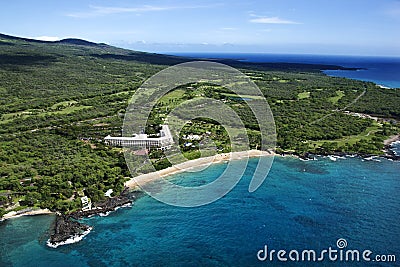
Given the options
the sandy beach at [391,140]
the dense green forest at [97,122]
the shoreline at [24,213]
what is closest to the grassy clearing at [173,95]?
the dense green forest at [97,122]

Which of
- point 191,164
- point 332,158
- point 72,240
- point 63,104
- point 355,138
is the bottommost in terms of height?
point 72,240

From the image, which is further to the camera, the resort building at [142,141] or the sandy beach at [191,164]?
the resort building at [142,141]

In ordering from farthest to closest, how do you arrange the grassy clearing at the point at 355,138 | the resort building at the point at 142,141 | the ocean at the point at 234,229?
1. the grassy clearing at the point at 355,138
2. the resort building at the point at 142,141
3. the ocean at the point at 234,229

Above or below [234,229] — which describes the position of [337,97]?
above

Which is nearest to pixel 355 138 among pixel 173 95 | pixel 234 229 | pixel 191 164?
pixel 191 164

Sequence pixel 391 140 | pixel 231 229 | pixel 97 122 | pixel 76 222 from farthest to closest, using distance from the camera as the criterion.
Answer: pixel 97 122 < pixel 391 140 < pixel 76 222 < pixel 231 229

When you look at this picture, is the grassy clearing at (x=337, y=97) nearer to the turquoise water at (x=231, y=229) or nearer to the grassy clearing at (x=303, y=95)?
the grassy clearing at (x=303, y=95)

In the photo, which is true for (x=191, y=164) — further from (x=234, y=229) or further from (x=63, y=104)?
(x=63, y=104)
